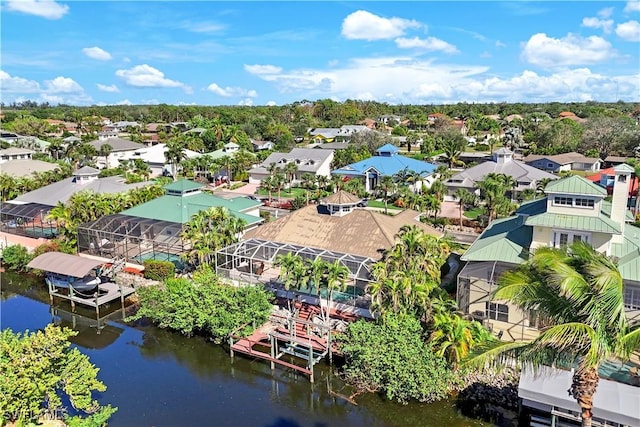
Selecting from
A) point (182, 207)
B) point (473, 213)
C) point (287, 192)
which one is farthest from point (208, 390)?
point (287, 192)

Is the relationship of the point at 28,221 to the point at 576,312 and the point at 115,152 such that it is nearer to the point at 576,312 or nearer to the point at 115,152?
the point at 115,152

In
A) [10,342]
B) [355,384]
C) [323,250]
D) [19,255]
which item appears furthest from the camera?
[19,255]

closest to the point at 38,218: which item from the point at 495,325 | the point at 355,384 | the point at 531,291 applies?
the point at 355,384

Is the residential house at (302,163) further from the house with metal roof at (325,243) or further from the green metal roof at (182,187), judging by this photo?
the house with metal roof at (325,243)

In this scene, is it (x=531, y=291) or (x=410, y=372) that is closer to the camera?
(x=531, y=291)

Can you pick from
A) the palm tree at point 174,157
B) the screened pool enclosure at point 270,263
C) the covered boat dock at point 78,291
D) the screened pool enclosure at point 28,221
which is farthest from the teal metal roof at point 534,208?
the palm tree at point 174,157

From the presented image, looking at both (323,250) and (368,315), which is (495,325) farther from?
(323,250)

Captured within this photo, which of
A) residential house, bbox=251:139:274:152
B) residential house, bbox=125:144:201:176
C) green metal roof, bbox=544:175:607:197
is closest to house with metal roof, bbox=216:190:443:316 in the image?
green metal roof, bbox=544:175:607:197
